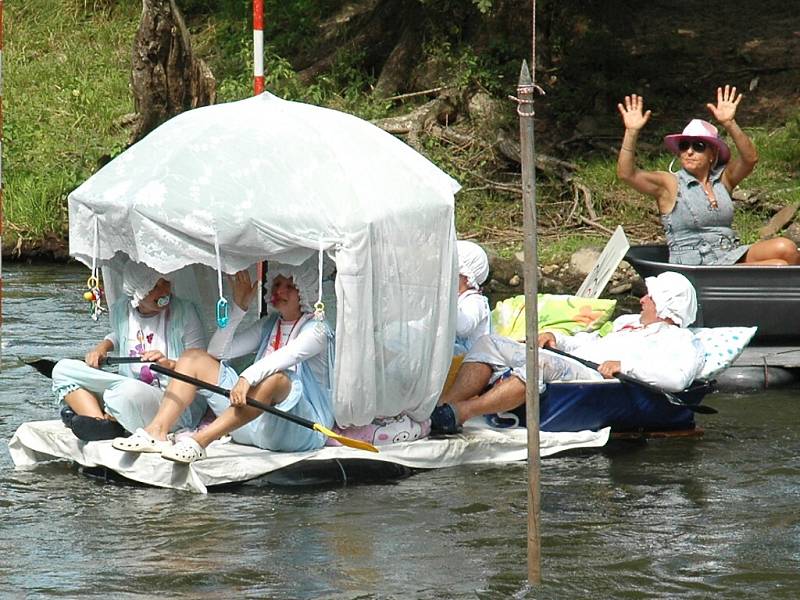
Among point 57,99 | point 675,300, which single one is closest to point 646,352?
point 675,300

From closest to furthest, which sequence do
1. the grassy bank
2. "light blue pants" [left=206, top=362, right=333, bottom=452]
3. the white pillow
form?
1. "light blue pants" [left=206, top=362, right=333, bottom=452]
2. the white pillow
3. the grassy bank

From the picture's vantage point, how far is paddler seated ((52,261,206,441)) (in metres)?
6.97

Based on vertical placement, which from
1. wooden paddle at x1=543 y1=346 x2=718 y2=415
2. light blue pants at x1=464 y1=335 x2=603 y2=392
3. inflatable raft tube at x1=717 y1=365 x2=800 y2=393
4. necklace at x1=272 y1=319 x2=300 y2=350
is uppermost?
necklace at x1=272 y1=319 x2=300 y2=350

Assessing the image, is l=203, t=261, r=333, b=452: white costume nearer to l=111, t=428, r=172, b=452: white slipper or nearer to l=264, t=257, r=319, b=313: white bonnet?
l=264, t=257, r=319, b=313: white bonnet

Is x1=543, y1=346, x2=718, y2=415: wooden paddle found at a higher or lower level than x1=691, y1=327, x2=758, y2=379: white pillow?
lower

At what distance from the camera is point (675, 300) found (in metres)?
7.89

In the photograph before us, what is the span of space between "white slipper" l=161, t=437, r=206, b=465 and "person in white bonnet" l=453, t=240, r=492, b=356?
4.62 ft

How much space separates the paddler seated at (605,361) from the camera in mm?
7488

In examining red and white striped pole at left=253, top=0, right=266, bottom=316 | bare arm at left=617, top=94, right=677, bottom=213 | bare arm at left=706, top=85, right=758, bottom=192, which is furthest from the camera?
bare arm at left=706, top=85, right=758, bottom=192

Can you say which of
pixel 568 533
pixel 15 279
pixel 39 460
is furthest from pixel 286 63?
pixel 568 533

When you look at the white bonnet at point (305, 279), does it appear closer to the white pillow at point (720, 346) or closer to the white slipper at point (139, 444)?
the white slipper at point (139, 444)

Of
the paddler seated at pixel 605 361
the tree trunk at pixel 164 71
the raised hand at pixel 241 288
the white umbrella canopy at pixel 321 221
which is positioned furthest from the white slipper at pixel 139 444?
the tree trunk at pixel 164 71

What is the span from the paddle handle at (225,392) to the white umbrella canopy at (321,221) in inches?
7.5

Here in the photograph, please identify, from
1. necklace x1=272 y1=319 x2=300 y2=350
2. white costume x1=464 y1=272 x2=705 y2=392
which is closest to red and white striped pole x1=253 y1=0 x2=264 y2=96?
necklace x1=272 y1=319 x2=300 y2=350
